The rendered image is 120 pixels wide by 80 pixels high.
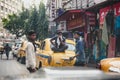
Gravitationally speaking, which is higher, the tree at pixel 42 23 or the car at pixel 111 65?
the tree at pixel 42 23

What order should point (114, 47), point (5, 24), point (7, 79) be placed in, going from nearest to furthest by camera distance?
1. point (7, 79)
2. point (114, 47)
3. point (5, 24)

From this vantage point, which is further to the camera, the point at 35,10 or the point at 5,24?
the point at 5,24

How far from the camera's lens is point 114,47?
826 inches

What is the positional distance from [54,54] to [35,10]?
4015 cm

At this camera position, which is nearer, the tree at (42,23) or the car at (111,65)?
the car at (111,65)

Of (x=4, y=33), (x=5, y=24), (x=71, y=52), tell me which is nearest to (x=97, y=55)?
(x=71, y=52)

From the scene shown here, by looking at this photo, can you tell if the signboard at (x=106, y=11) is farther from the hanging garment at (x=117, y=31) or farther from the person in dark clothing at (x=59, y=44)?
the person in dark clothing at (x=59, y=44)

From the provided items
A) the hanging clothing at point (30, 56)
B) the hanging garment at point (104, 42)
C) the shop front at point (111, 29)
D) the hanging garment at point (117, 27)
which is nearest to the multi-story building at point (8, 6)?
the hanging garment at point (104, 42)

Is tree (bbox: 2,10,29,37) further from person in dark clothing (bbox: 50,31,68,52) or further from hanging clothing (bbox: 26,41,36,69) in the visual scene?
hanging clothing (bbox: 26,41,36,69)

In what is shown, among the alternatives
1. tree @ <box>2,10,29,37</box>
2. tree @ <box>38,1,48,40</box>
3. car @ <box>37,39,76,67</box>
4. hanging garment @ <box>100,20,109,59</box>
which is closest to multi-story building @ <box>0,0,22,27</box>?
tree @ <box>2,10,29,37</box>

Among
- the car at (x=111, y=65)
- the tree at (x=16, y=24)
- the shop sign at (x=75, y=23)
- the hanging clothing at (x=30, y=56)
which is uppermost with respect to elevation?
the tree at (x=16, y=24)

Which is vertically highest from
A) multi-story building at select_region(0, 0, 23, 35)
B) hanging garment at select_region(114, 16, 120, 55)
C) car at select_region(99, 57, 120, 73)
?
multi-story building at select_region(0, 0, 23, 35)

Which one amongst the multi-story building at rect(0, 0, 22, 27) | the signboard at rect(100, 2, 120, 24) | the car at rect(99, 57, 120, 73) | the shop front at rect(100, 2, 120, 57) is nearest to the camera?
the car at rect(99, 57, 120, 73)

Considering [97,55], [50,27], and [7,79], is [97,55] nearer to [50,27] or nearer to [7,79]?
[7,79]
